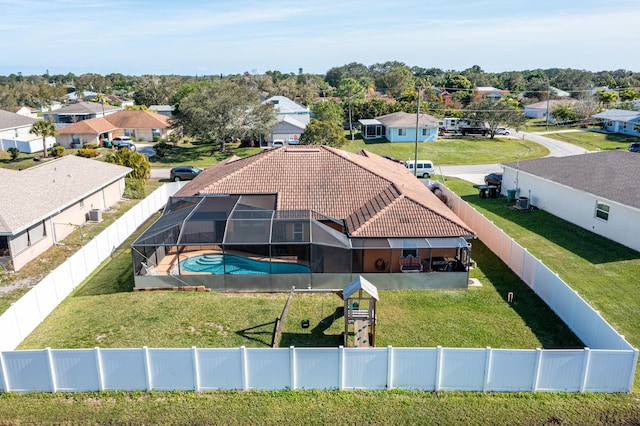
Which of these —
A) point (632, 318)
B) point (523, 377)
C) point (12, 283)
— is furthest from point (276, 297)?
point (632, 318)

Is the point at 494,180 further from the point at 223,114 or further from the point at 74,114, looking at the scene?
the point at 74,114

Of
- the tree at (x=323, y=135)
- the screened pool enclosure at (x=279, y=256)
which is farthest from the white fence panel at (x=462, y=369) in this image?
the tree at (x=323, y=135)

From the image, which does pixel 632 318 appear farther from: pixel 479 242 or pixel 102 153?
pixel 102 153

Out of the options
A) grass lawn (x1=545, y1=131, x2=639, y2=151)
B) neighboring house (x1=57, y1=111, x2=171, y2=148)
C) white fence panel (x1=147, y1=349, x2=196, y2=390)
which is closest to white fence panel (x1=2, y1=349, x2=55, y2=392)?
white fence panel (x1=147, y1=349, x2=196, y2=390)

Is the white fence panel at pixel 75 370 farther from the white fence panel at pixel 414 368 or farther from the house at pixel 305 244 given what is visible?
A: the white fence panel at pixel 414 368

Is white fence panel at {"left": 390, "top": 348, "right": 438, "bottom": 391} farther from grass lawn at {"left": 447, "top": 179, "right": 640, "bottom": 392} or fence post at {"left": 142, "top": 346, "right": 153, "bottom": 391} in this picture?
fence post at {"left": 142, "top": 346, "right": 153, "bottom": 391}
